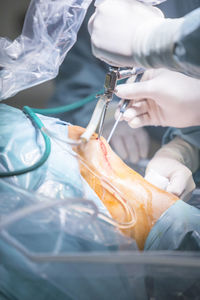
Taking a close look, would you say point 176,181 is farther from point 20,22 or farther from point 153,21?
point 20,22

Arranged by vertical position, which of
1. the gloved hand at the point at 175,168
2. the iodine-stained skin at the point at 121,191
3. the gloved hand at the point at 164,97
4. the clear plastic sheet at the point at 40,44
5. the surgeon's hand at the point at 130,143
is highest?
the clear plastic sheet at the point at 40,44

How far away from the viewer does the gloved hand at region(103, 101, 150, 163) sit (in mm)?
1452

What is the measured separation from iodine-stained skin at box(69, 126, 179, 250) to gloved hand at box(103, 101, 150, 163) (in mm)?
491

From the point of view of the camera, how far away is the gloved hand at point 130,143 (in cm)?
145

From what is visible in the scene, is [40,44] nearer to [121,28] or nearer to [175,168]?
[121,28]

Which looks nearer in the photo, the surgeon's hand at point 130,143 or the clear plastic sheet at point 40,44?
the clear plastic sheet at point 40,44

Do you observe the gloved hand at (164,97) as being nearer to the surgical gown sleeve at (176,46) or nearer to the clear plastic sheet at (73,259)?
the surgical gown sleeve at (176,46)

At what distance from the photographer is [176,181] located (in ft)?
3.46

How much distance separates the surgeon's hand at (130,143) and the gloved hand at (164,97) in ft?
1.10

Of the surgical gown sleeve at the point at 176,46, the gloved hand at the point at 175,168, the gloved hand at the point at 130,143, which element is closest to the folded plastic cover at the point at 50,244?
the surgical gown sleeve at the point at 176,46

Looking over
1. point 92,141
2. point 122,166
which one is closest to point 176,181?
point 122,166

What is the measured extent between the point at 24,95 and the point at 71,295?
145cm

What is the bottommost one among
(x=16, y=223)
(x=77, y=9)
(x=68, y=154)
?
(x=68, y=154)

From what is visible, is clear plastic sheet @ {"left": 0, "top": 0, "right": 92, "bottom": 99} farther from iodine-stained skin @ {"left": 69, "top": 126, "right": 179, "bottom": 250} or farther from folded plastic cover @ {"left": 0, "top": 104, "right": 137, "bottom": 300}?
folded plastic cover @ {"left": 0, "top": 104, "right": 137, "bottom": 300}
